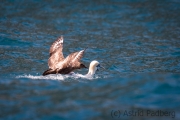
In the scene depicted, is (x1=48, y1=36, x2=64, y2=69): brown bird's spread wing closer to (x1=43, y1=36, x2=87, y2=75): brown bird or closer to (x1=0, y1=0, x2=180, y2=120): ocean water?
(x1=43, y1=36, x2=87, y2=75): brown bird

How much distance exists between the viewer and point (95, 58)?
1667 centimetres

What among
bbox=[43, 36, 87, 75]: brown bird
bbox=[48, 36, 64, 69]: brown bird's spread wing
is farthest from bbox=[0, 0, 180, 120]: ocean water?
bbox=[48, 36, 64, 69]: brown bird's spread wing

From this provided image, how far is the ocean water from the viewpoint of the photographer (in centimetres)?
886

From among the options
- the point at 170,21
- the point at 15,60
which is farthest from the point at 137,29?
the point at 15,60

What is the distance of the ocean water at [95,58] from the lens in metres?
8.86

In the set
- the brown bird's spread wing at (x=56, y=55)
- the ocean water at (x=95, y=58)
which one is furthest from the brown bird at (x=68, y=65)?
the ocean water at (x=95, y=58)

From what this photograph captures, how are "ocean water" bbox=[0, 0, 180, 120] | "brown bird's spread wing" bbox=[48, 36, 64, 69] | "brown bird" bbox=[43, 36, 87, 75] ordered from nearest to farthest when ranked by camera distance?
"ocean water" bbox=[0, 0, 180, 120] < "brown bird" bbox=[43, 36, 87, 75] < "brown bird's spread wing" bbox=[48, 36, 64, 69]

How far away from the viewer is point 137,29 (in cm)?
2225

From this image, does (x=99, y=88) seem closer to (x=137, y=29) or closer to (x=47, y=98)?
(x=47, y=98)

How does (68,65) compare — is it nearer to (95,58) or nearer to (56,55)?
(56,55)

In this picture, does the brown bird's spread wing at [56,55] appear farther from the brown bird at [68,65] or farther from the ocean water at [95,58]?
the ocean water at [95,58]

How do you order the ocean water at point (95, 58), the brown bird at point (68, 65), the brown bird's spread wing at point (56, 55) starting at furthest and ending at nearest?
1. the brown bird's spread wing at point (56, 55)
2. the brown bird at point (68, 65)
3. the ocean water at point (95, 58)

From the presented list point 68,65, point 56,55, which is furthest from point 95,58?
point 68,65

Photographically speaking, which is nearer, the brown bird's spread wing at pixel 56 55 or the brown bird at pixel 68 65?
the brown bird at pixel 68 65
